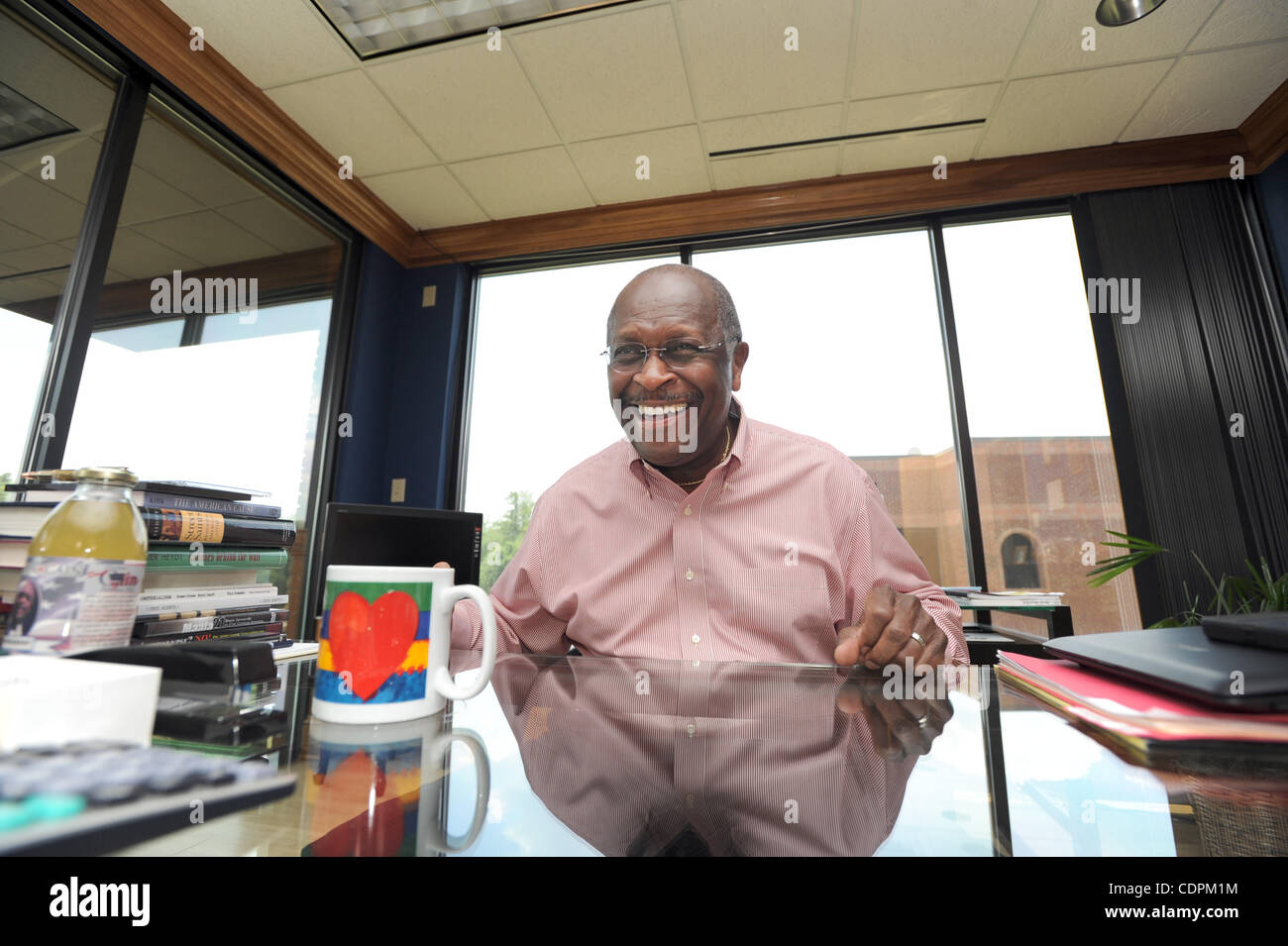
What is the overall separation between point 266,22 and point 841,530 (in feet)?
8.84

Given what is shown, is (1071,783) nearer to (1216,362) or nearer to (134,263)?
(134,263)

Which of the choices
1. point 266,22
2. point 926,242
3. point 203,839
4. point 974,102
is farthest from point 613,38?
point 203,839

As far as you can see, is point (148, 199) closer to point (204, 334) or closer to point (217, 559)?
point (204, 334)

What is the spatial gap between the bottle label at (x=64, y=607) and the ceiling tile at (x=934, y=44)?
2.62 m

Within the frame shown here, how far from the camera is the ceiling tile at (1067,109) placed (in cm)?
235

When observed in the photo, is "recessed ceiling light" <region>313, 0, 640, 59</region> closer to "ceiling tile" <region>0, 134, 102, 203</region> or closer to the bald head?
"ceiling tile" <region>0, 134, 102, 203</region>

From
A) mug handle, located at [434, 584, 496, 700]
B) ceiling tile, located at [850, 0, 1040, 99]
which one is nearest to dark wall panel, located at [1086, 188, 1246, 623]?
ceiling tile, located at [850, 0, 1040, 99]

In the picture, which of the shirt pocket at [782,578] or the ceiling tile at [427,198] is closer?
the shirt pocket at [782,578]

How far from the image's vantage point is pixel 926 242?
10.0ft

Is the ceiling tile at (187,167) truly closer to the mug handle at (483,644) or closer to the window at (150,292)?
the window at (150,292)

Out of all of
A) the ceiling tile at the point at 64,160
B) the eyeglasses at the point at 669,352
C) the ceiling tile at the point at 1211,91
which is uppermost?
the ceiling tile at the point at 1211,91

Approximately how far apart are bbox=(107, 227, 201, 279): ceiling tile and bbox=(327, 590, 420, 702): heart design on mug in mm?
2449

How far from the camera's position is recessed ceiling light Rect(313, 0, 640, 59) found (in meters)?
2.09

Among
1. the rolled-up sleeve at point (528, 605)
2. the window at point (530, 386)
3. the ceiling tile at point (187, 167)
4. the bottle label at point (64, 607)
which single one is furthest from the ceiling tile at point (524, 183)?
the bottle label at point (64, 607)
